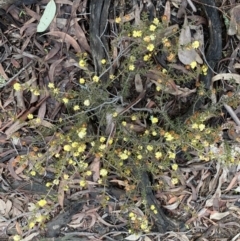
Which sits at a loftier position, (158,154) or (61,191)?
(158,154)

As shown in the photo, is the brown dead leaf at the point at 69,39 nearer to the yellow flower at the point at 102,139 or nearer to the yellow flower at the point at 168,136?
the yellow flower at the point at 102,139

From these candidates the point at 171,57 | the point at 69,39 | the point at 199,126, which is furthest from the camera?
the point at 69,39

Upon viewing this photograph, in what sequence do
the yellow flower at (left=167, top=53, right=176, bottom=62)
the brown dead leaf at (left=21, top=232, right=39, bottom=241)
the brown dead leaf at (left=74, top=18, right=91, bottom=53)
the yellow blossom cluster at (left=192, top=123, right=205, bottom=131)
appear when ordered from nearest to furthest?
1. the yellow blossom cluster at (left=192, top=123, right=205, bottom=131)
2. the yellow flower at (left=167, top=53, right=176, bottom=62)
3. the brown dead leaf at (left=74, top=18, right=91, bottom=53)
4. the brown dead leaf at (left=21, top=232, right=39, bottom=241)

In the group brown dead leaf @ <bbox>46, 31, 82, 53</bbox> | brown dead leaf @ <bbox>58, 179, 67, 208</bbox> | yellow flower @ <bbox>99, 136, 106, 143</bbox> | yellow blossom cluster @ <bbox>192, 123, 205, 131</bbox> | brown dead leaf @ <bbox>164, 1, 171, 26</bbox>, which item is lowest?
brown dead leaf @ <bbox>58, 179, 67, 208</bbox>

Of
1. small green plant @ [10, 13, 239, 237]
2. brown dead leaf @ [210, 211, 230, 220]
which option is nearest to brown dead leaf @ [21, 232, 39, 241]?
small green plant @ [10, 13, 239, 237]

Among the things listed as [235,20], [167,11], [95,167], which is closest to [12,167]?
[95,167]

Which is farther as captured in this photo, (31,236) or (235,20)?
(31,236)

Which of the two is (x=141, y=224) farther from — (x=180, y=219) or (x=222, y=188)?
(x=222, y=188)

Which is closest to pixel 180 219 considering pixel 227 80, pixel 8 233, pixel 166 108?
pixel 166 108

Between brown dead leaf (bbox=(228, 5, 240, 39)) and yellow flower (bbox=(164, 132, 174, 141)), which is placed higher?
brown dead leaf (bbox=(228, 5, 240, 39))

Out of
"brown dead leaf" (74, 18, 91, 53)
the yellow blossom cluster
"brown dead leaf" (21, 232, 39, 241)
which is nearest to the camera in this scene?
the yellow blossom cluster

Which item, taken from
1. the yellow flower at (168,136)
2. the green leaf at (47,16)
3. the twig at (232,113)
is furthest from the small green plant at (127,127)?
the green leaf at (47,16)

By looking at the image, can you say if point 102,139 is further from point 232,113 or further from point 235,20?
point 235,20

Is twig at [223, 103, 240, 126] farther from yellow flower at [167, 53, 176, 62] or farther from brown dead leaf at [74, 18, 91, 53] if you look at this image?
brown dead leaf at [74, 18, 91, 53]
